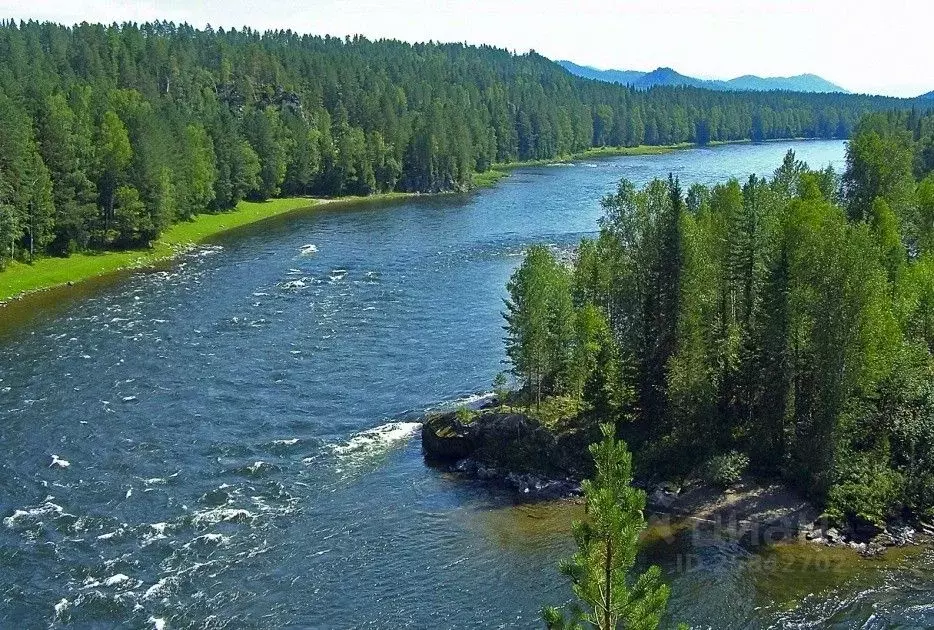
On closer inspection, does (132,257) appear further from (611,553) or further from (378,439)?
(611,553)

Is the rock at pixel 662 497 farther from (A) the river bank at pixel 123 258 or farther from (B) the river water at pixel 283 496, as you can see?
(A) the river bank at pixel 123 258

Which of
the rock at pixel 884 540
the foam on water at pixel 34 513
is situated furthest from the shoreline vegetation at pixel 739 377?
the foam on water at pixel 34 513

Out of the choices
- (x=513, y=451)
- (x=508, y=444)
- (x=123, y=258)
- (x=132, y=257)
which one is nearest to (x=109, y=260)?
(x=123, y=258)

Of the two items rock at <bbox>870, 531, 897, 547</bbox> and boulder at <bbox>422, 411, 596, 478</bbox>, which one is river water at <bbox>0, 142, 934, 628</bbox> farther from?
boulder at <bbox>422, 411, 596, 478</bbox>

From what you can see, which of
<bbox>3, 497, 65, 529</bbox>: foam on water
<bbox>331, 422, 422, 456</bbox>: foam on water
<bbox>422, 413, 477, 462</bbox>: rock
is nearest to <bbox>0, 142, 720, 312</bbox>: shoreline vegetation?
<bbox>3, 497, 65, 529</bbox>: foam on water

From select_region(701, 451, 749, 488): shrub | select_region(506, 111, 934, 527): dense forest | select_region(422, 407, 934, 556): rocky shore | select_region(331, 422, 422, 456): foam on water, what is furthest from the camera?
select_region(331, 422, 422, 456): foam on water

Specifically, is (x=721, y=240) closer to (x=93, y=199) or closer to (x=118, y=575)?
(x=118, y=575)
